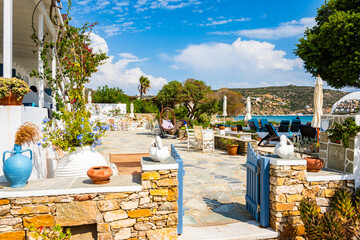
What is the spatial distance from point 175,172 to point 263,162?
4.24 ft

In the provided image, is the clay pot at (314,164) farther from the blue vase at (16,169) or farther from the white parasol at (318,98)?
the white parasol at (318,98)

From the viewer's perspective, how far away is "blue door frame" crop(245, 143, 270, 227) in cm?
336

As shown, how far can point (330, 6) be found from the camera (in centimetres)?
1291

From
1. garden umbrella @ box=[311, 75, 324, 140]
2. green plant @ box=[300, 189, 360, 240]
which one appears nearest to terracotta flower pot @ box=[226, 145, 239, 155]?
garden umbrella @ box=[311, 75, 324, 140]

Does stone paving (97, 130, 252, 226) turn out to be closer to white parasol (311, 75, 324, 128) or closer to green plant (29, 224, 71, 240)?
green plant (29, 224, 71, 240)

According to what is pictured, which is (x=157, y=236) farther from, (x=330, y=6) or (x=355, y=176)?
(x=330, y=6)

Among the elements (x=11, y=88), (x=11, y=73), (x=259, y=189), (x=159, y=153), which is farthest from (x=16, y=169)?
(x=259, y=189)

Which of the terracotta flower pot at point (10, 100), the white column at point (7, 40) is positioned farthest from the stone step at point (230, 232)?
the white column at point (7, 40)

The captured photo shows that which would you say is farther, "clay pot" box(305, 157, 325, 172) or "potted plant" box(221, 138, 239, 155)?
"potted plant" box(221, 138, 239, 155)

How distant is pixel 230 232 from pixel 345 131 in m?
2.36

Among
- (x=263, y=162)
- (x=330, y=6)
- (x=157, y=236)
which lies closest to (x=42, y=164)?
(x=157, y=236)

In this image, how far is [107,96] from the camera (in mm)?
26234

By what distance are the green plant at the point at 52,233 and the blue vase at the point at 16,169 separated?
1.75ft

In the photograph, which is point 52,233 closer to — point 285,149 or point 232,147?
point 285,149
